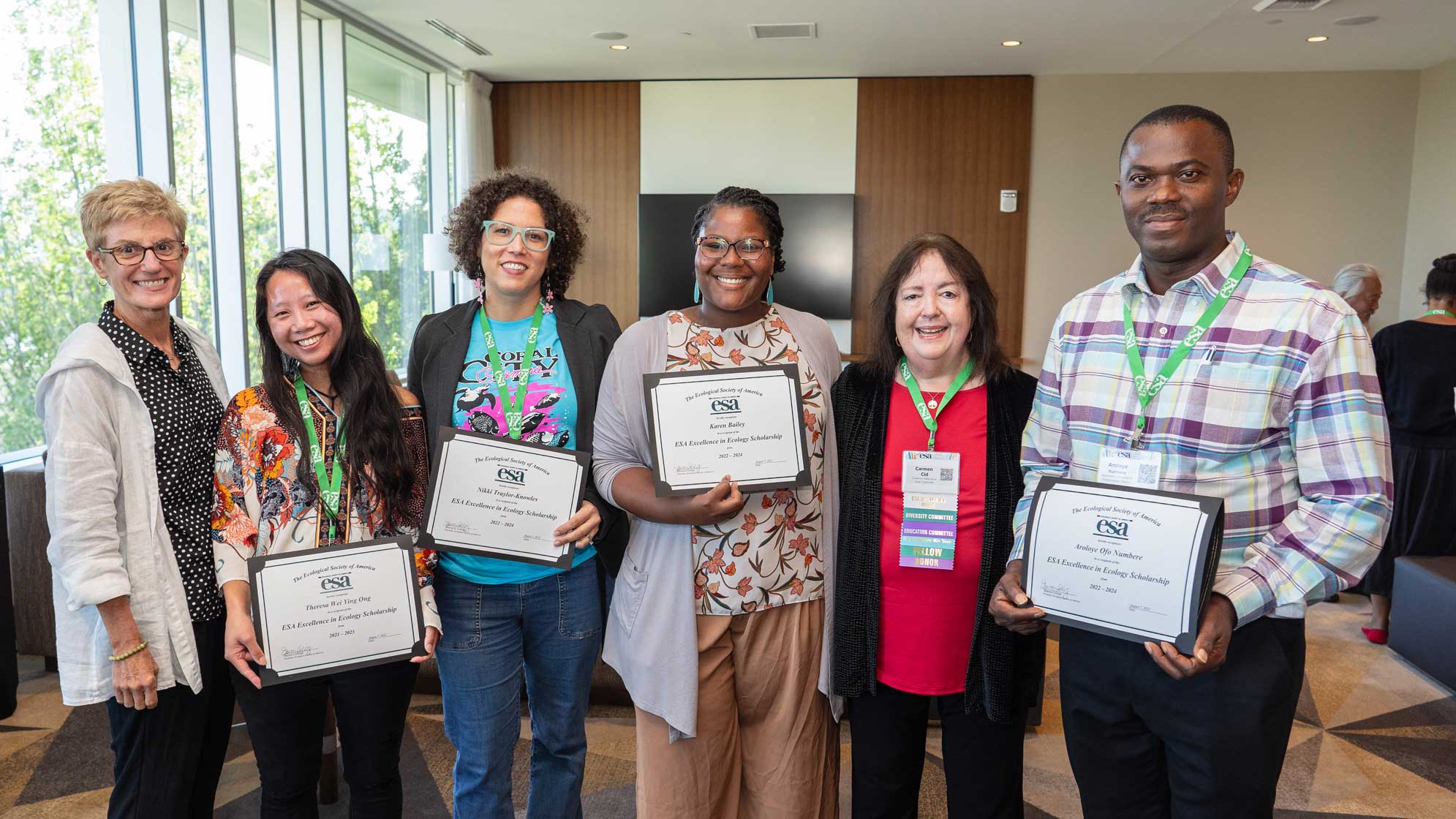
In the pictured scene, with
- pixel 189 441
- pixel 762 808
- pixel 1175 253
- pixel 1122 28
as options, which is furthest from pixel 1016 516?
pixel 1122 28

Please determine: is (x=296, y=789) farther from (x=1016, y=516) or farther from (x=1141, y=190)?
(x=1141, y=190)

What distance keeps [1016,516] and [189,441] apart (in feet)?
5.29

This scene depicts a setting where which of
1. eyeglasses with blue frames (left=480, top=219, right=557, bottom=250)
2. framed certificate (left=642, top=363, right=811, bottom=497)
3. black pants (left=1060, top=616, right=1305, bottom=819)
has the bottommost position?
black pants (left=1060, top=616, right=1305, bottom=819)

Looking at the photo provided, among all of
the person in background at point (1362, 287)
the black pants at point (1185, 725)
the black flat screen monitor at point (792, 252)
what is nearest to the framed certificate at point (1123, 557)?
the black pants at point (1185, 725)

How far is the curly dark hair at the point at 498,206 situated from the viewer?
6.61 feet

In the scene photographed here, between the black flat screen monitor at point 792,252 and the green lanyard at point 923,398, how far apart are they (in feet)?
20.9

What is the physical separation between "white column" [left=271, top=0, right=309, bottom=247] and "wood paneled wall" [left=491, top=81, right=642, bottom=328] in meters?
3.25

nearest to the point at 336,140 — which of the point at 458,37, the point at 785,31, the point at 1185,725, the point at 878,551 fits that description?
the point at 458,37

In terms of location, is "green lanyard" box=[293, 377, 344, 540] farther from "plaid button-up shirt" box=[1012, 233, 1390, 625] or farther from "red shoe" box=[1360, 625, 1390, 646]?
"red shoe" box=[1360, 625, 1390, 646]

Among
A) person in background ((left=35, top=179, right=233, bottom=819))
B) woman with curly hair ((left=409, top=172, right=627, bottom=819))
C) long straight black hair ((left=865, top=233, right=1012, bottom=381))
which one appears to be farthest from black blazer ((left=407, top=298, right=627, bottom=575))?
long straight black hair ((left=865, top=233, right=1012, bottom=381))

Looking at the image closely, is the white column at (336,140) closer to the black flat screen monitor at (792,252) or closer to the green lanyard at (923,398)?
the black flat screen monitor at (792,252)

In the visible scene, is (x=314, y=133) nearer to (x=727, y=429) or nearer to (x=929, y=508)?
(x=727, y=429)

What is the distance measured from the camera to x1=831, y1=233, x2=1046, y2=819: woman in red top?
1.66 m

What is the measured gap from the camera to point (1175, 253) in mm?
1434
